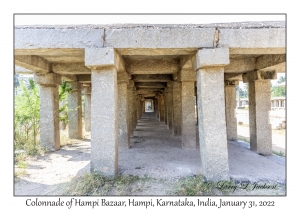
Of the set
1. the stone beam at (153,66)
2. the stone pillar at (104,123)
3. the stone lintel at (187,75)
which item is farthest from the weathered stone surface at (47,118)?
the stone lintel at (187,75)

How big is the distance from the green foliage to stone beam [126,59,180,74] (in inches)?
185

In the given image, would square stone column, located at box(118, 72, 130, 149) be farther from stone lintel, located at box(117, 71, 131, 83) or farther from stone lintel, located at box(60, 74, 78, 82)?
stone lintel, located at box(60, 74, 78, 82)

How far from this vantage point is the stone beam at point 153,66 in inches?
281

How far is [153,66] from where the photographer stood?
7125mm

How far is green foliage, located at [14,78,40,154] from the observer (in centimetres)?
843

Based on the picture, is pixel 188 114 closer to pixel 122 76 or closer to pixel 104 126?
pixel 122 76

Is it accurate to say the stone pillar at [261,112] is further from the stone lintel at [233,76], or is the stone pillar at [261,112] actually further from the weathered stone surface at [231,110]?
the weathered stone surface at [231,110]

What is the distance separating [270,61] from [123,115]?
556 centimetres

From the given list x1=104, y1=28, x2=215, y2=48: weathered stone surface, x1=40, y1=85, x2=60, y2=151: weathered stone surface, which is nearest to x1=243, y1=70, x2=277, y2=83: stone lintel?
x1=104, y1=28, x2=215, y2=48: weathered stone surface

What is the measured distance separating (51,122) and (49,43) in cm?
465

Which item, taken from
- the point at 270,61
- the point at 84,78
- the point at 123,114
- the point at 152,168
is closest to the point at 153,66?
the point at 123,114

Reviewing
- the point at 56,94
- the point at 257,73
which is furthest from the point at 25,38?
the point at 257,73

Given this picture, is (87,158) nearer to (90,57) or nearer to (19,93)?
(90,57)

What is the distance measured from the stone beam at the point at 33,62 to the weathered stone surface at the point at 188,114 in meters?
5.20
